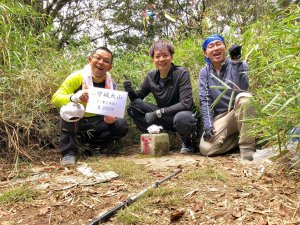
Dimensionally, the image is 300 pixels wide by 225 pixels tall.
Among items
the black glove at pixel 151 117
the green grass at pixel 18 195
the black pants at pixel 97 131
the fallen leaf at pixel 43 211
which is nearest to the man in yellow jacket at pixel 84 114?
the black pants at pixel 97 131

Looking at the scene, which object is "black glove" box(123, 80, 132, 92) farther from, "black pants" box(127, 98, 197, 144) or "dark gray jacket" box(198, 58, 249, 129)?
"dark gray jacket" box(198, 58, 249, 129)

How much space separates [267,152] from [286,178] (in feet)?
2.21

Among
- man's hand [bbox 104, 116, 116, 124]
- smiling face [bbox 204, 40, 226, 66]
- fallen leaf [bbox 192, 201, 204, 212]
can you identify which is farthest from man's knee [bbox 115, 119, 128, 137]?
fallen leaf [bbox 192, 201, 204, 212]

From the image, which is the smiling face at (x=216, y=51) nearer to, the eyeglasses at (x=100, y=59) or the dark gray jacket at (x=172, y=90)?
the dark gray jacket at (x=172, y=90)

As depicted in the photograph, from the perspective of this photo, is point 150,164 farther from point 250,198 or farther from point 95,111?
point 250,198

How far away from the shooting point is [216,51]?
3377 millimetres

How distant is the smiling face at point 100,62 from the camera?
3.30m

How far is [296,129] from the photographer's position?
75.5 inches

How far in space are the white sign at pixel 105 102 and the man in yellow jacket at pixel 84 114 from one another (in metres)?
0.07

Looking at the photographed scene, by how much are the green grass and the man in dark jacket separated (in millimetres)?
1649

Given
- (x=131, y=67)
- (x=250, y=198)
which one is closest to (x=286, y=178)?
(x=250, y=198)

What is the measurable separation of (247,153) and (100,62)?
164cm

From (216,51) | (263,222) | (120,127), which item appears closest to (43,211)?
(263,222)

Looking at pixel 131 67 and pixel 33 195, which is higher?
pixel 131 67
